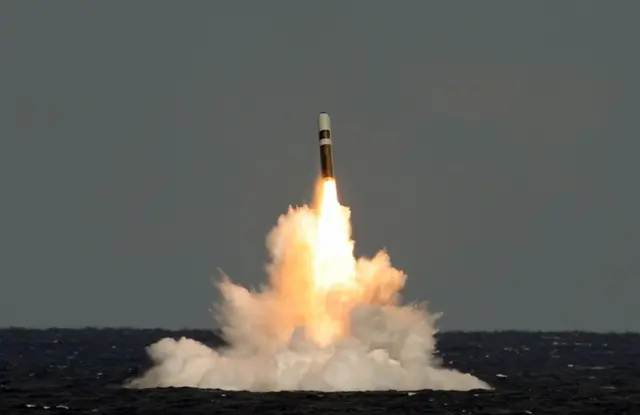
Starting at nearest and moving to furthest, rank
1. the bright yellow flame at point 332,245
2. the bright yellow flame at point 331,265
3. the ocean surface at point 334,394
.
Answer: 1. the ocean surface at point 334,394
2. the bright yellow flame at point 331,265
3. the bright yellow flame at point 332,245

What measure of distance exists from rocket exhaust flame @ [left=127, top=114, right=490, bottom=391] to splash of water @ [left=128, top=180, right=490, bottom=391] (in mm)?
53

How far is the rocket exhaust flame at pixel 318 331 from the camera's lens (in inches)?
3455

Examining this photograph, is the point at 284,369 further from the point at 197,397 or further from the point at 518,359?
the point at 518,359

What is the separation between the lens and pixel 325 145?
9300 centimetres

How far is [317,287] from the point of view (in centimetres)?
9531

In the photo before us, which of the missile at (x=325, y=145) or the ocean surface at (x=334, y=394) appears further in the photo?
the missile at (x=325, y=145)

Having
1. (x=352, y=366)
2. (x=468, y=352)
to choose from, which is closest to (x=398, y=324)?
(x=352, y=366)

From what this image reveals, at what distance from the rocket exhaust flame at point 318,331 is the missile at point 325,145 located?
83 mm

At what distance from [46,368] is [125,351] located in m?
33.6

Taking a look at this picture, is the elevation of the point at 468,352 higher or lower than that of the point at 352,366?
higher

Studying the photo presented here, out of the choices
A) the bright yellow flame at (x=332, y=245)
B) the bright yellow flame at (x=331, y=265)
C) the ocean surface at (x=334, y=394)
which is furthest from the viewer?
the bright yellow flame at (x=332, y=245)

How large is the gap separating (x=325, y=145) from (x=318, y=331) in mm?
10127

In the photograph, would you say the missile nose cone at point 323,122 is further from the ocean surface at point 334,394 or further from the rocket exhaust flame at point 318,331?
the ocean surface at point 334,394

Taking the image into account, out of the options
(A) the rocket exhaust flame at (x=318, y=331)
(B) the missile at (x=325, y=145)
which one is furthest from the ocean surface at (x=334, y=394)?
(B) the missile at (x=325, y=145)
